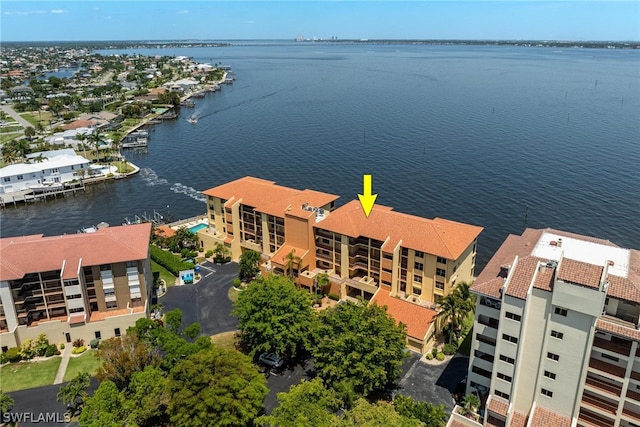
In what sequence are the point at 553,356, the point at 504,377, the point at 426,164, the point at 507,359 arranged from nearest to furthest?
the point at 553,356 < the point at 507,359 < the point at 504,377 < the point at 426,164

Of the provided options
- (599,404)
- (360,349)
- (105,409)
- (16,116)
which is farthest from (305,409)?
(16,116)

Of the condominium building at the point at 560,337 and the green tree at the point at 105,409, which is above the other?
the condominium building at the point at 560,337

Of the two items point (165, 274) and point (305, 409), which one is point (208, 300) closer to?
point (165, 274)

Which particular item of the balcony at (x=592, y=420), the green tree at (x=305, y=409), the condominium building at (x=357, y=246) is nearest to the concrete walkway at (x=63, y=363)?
the green tree at (x=305, y=409)

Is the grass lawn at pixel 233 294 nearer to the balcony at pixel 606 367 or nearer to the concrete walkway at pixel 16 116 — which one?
the balcony at pixel 606 367

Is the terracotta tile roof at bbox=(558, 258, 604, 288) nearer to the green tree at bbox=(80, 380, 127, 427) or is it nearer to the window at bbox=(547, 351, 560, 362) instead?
the window at bbox=(547, 351, 560, 362)

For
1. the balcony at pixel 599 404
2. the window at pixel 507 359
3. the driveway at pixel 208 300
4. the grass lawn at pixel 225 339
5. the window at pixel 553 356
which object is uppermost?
the window at pixel 553 356
